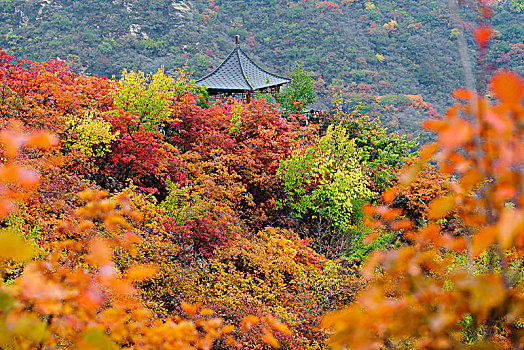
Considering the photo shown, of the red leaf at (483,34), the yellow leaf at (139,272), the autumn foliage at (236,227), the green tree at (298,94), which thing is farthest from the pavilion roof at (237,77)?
the red leaf at (483,34)

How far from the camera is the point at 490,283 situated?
1.30m

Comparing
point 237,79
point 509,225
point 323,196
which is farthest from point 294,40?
point 509,225

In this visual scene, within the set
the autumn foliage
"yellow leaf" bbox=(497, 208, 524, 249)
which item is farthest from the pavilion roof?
"yellow leaf" bbox=(497, 208, 524, 249)

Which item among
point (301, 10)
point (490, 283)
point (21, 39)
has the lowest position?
point (21, 39)

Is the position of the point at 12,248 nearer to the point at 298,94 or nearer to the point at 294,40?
the point at 298,94

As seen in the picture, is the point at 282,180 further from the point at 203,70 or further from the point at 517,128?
the point at 203,70

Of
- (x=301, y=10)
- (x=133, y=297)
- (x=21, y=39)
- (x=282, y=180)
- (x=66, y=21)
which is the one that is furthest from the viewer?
(x=301, y=10)

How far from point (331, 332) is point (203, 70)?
33.5 meters

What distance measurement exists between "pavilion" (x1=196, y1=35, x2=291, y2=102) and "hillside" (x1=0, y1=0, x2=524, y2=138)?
17.4 m

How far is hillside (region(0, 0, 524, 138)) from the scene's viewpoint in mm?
33688

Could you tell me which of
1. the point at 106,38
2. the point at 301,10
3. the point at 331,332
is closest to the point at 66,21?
the point at 106,38

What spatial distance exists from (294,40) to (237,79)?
30599 mm

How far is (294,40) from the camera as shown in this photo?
1784 inches

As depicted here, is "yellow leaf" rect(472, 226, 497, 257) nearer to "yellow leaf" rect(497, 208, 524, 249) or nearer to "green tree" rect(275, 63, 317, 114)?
"yellow leaf" rect(497, 208, 524, 249)
